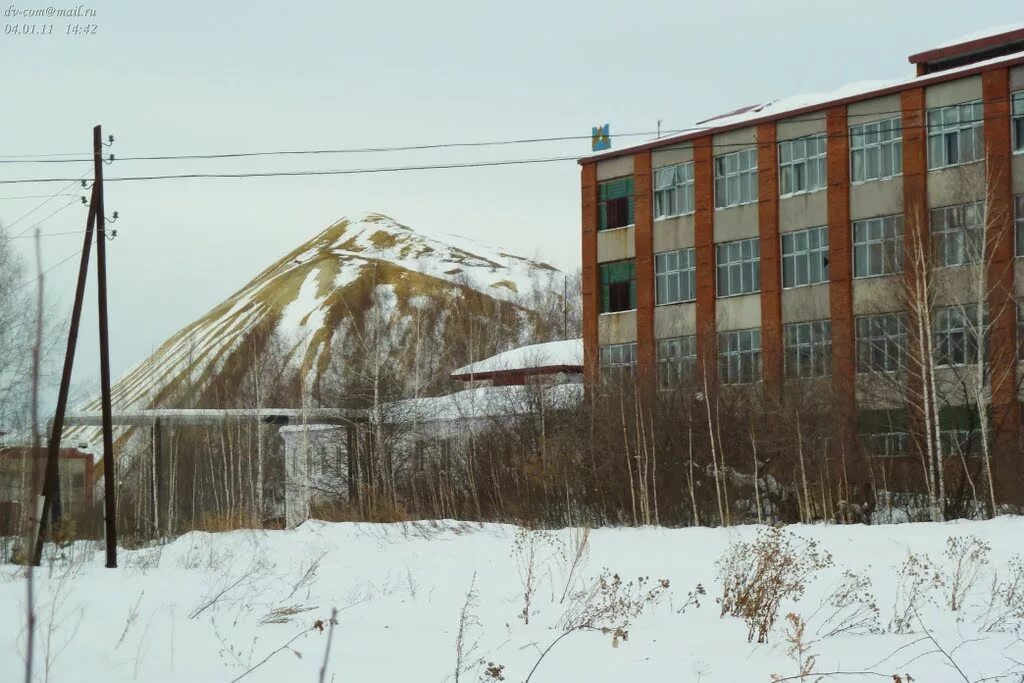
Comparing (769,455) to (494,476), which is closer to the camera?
(769,455)

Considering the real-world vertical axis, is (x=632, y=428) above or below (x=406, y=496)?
above

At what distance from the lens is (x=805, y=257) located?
44.2m

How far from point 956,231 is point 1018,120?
4.04 meters

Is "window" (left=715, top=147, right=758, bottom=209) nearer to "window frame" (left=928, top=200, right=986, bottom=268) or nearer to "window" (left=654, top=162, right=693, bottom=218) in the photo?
"window" (left=654, top=162, right=693, bottom=218)

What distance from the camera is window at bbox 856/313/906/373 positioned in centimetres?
3803

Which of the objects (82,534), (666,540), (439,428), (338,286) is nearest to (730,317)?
(439,428)

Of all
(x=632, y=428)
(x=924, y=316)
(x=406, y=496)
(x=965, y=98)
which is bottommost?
(x=406, y=496)

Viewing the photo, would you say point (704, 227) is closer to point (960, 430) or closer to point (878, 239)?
point (878, 239)

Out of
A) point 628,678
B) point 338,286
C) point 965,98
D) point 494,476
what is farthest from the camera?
point 338,286

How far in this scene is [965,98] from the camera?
1545 inches

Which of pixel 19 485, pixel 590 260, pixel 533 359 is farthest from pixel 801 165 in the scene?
pixel 19 485

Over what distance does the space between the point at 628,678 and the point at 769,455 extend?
26743mm

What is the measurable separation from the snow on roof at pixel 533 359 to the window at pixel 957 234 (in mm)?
22377

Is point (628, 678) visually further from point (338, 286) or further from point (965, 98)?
point (338, 286)
